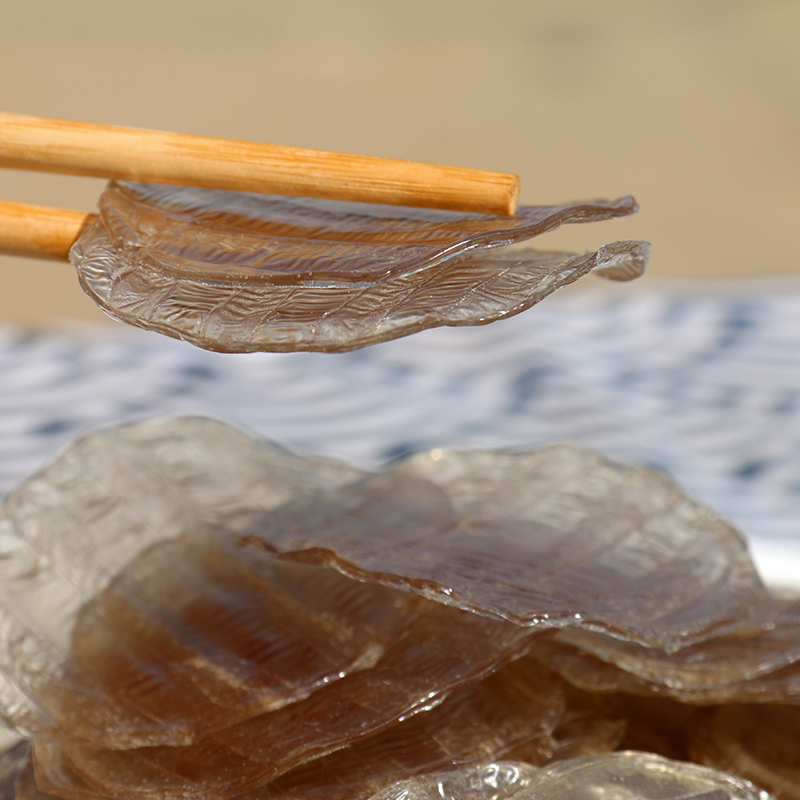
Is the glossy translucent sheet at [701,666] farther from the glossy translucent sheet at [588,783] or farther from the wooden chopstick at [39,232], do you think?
the wooden chopstick at [39,232]

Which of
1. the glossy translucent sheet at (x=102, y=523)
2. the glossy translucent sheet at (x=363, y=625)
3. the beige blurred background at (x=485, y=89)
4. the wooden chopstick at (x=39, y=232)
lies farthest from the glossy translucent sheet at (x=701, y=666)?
the beige blurred background at (x=485, y=89)

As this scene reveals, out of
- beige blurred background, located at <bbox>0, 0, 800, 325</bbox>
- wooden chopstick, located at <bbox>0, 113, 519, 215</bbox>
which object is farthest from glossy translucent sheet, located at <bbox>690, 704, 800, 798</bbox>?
beige blurred background, located at <bbox>0, 0, 800, 325</bbox>

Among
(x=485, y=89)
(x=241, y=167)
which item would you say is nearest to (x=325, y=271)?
(x=241, y=167)

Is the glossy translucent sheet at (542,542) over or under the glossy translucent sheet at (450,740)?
over

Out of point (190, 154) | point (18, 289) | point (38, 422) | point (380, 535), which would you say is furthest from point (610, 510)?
point (18, 289)

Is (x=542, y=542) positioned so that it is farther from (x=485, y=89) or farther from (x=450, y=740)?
(x=485, y=89)

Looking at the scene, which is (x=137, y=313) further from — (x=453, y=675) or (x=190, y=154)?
(x=453, y=675)

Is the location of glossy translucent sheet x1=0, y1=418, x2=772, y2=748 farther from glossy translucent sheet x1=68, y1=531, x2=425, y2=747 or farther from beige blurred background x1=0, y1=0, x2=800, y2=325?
beige blurred background x1=0, y1=0, x2=800, y2=325
